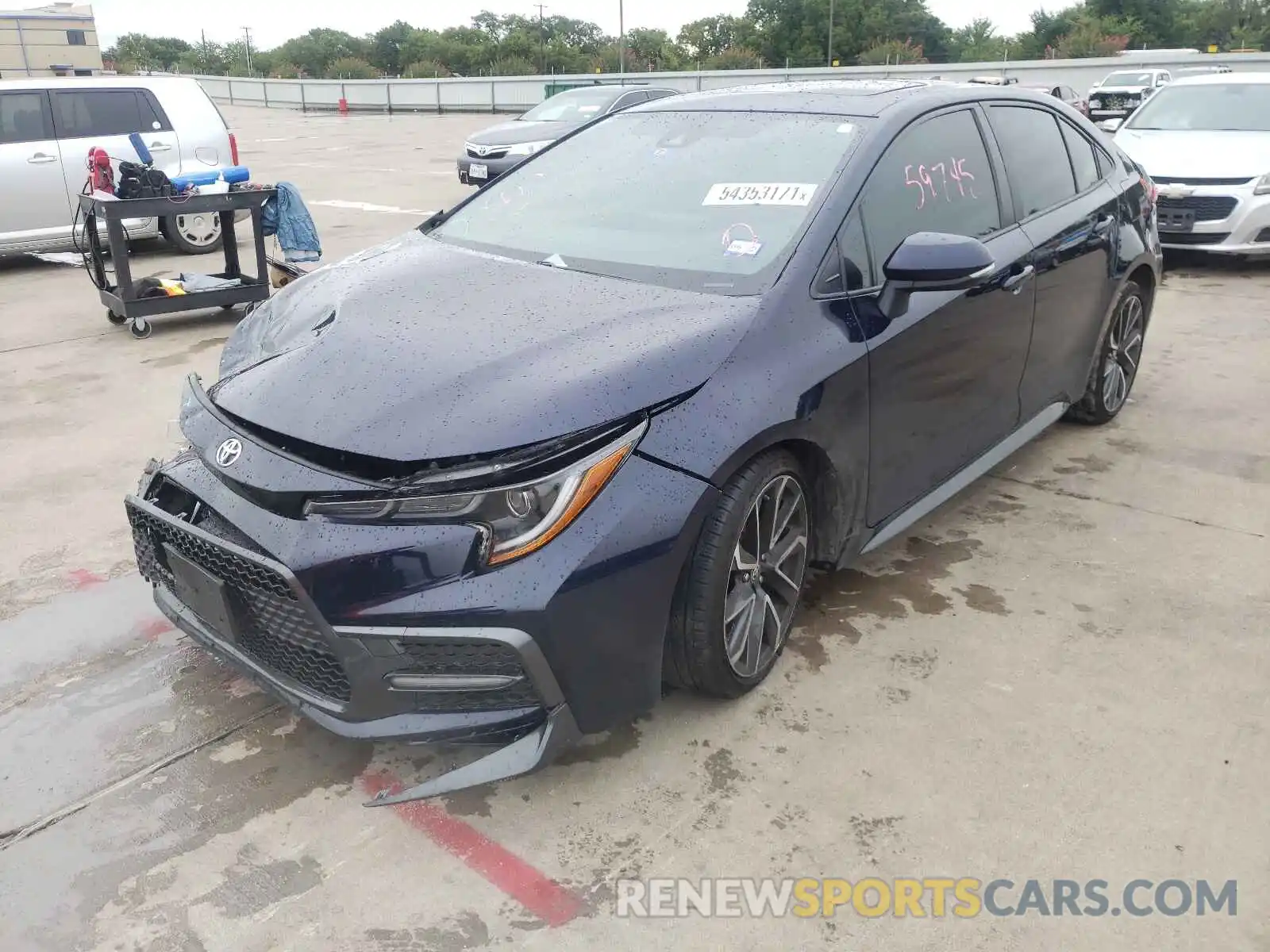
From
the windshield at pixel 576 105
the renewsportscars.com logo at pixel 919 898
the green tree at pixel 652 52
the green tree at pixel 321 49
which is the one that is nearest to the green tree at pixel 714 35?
the green tree at pixel 652 52

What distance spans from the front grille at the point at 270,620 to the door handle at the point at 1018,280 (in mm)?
2591

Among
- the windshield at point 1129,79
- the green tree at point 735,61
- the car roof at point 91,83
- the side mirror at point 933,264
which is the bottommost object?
the side mirror at point 933,264

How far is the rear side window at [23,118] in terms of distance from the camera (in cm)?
882

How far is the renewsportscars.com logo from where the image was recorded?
2.19 m

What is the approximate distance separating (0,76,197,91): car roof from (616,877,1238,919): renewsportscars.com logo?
31.2 feet

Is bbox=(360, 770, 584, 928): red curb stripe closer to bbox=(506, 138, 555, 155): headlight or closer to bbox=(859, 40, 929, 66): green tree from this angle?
bbox=(506, 138, 555, 155): headlight

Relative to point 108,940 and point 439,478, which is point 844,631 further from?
point 108,940

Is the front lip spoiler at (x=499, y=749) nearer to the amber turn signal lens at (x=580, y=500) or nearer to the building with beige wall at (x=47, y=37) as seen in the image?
the amber turn signal lens at (x=580, y=500)

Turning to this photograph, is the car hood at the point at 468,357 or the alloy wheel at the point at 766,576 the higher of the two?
the car hood at the point at 468,357

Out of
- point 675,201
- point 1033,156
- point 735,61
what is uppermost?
point 735,61

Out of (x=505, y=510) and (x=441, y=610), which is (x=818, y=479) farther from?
(x=441, y=610)

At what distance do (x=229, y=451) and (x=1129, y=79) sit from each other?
1079 inches

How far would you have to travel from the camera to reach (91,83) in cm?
921

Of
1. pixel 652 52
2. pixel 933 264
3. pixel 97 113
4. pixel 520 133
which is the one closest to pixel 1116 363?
pixel 933 264
